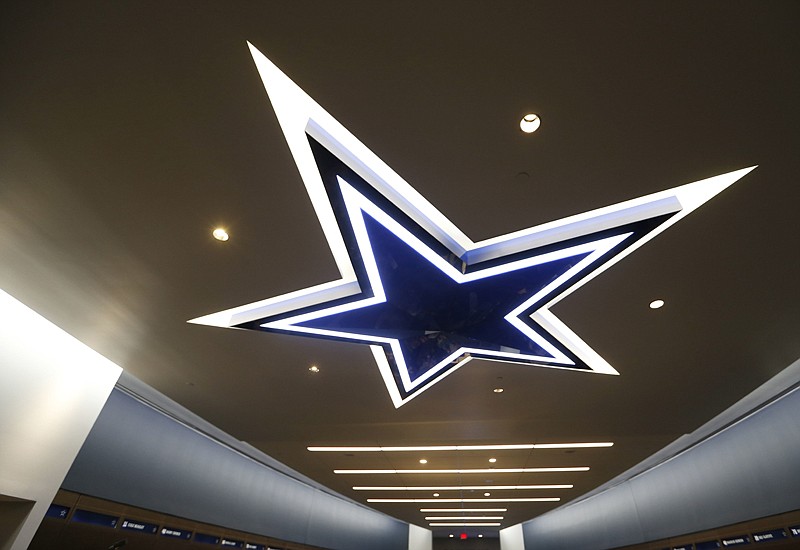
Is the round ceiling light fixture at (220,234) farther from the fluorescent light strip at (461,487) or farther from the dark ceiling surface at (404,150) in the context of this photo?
the fluorescent light strip at (461,487)

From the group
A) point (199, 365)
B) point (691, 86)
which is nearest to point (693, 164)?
point (691, 86)

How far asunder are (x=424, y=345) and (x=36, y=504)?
535 centimetres

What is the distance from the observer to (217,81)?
2678mm

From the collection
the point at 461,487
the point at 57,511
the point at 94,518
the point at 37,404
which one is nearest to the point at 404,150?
the point at 37,404

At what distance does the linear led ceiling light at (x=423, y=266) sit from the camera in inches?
125

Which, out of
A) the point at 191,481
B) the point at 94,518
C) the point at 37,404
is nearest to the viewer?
the point at 37,404

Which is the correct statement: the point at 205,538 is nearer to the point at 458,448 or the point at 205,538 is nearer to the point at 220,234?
the point at 458,448

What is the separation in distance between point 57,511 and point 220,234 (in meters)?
6.39

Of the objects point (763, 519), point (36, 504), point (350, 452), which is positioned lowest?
point (36, 504)

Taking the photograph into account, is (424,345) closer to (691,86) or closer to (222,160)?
(222,160)

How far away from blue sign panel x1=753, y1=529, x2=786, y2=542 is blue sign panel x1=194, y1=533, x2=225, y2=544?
1098 cm

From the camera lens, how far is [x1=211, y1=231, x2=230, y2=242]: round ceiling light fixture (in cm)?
369

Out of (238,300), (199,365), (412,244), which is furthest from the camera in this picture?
(199,365)

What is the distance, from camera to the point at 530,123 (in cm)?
282
